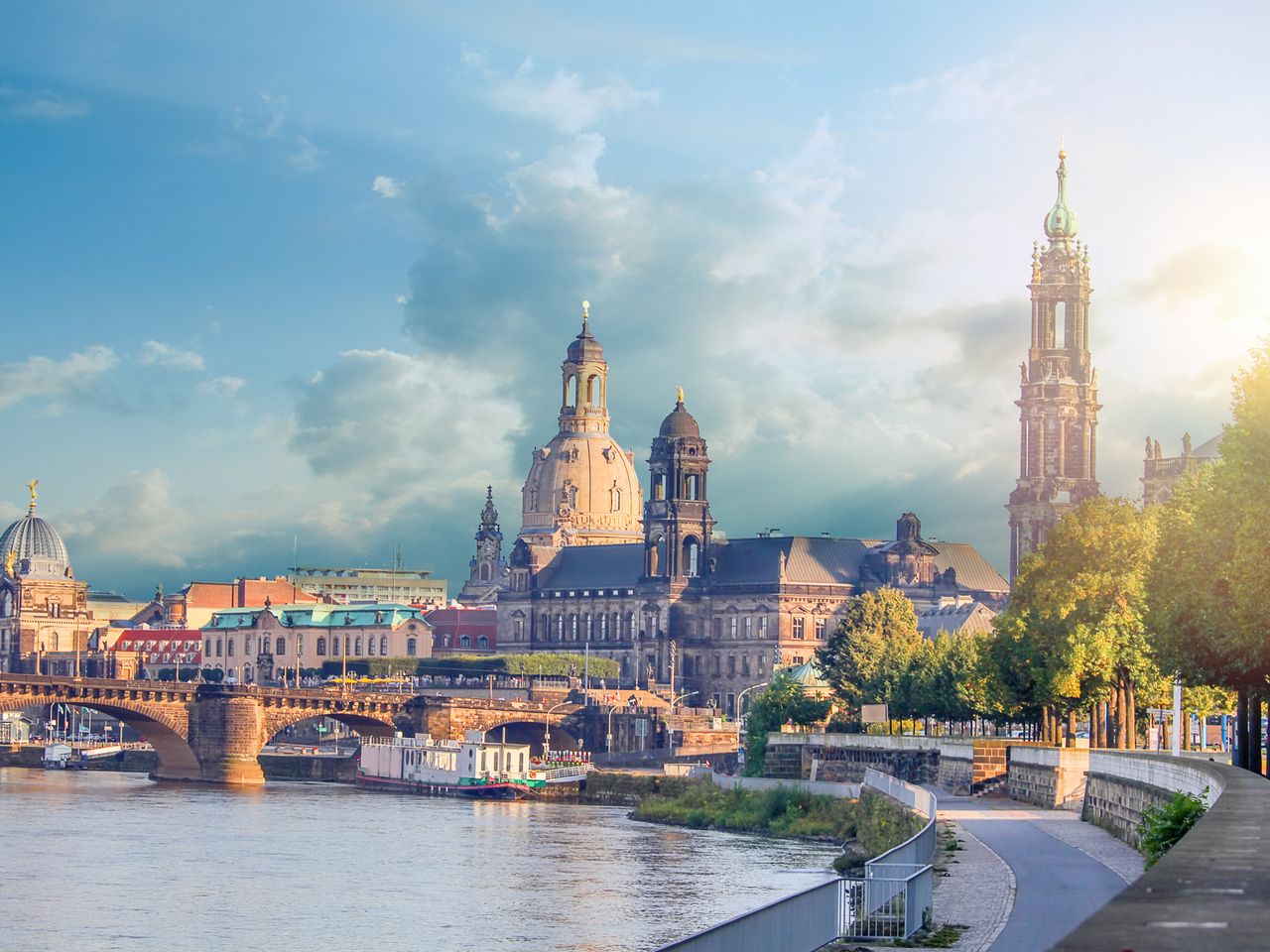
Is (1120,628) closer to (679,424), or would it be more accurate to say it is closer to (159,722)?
(159,722)

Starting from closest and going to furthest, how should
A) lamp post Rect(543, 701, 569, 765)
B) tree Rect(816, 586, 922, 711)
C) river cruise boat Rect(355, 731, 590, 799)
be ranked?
tree Rect(816, 586, 922, 711) → river cruise boat Rect(355, 731, 590, 799) → lamp post Rect(543, 701, 569, 765)

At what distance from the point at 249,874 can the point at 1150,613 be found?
26710 mm

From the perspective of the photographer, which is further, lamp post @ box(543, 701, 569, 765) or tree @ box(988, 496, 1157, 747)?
lamp post @ box(543, 701, 569, 765)

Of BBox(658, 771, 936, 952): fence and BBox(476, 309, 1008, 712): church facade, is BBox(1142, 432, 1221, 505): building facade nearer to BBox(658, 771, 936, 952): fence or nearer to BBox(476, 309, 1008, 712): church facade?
BBox(476, 309, 1008, 712): church facade

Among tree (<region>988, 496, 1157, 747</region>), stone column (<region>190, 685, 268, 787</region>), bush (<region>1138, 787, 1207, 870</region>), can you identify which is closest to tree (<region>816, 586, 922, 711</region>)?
stone column (<region>190, 685, 268, 787</region>)

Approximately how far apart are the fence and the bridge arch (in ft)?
317

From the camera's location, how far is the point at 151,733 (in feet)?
433

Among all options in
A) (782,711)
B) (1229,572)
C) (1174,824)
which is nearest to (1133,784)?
(1229,572)

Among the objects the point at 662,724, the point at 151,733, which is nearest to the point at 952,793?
the point at 151,733

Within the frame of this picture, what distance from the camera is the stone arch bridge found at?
12631 centimetres

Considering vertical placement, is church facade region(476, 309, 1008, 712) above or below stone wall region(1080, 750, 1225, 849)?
above

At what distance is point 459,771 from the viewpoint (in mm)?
121250

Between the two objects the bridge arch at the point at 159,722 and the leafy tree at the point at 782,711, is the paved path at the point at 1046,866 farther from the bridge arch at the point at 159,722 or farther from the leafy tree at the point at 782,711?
the bridge arch at the point at 159,722

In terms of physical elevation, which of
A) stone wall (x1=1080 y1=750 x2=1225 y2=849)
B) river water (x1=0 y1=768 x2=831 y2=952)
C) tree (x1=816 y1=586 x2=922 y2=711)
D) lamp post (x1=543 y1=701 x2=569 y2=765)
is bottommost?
river water (x1=0 y1=768 x2=831 y2=952)
